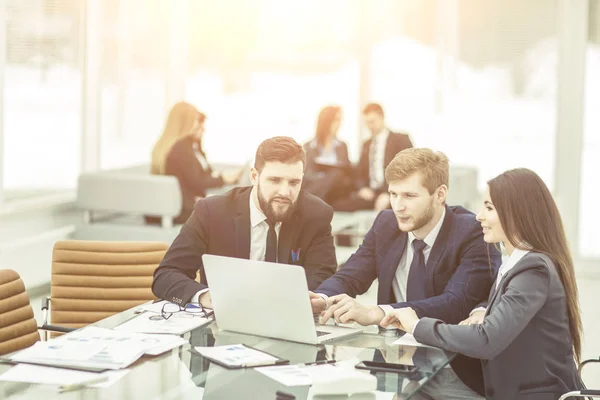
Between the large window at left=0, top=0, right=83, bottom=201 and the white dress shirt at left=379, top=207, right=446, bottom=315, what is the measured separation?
4440 millimetres

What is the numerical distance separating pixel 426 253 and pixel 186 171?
473cm

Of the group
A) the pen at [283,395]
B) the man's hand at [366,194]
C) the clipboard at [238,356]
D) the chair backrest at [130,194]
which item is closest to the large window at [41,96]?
the chair backrest at [130,194]

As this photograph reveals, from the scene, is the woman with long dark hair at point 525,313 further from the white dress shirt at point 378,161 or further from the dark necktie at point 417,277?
the white dress shirt at point 378,161

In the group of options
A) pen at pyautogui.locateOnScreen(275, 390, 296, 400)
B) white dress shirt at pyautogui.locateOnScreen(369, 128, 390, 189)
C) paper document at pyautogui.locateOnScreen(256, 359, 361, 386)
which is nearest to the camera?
pen at pyautogui.locateOnScreen(275, 390, 296, 400)

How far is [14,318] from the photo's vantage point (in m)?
3.93

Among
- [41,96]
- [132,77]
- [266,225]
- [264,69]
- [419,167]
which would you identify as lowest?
[266,225]

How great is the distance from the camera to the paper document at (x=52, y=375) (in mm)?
2723

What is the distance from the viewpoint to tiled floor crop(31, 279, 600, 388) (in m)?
5.91

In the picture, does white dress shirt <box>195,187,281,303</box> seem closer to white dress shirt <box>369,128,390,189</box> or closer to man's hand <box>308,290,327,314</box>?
man's hand <box>308,290,327,314</box>

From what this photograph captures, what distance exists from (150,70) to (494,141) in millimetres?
3447

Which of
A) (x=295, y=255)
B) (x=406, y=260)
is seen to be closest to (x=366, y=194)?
(x=295, y=255)

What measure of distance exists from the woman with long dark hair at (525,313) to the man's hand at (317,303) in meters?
0.48

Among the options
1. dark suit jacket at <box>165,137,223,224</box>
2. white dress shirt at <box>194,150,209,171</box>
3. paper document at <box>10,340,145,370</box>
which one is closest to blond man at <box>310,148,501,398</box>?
paper document at <box>10,340,145,370</box>

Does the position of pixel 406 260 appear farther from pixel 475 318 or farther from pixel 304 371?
pixel 304 371
